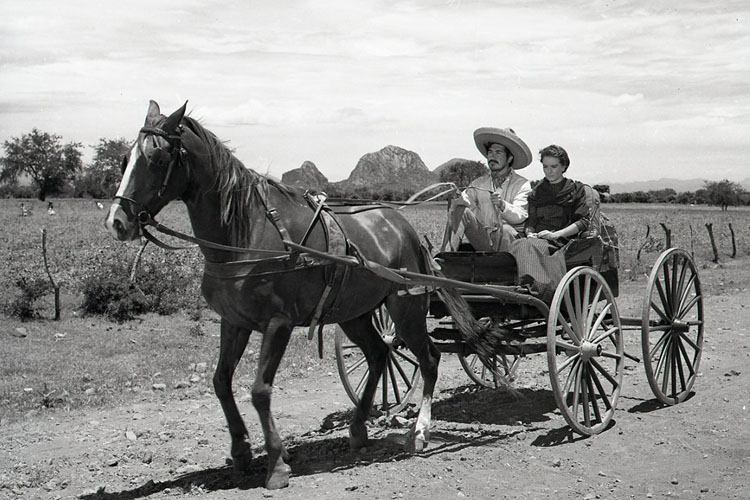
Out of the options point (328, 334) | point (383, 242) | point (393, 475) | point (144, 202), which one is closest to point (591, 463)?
point (393, 475)

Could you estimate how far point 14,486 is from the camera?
5453mm

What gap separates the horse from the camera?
194 inches

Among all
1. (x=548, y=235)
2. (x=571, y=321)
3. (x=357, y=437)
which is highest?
(x=548, y=235)

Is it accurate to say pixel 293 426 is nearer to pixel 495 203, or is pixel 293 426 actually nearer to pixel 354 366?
pixel 354 366

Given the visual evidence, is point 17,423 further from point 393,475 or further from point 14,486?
point 393,475

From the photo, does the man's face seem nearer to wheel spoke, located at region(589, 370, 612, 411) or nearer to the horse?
the horse

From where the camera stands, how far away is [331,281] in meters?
5.75

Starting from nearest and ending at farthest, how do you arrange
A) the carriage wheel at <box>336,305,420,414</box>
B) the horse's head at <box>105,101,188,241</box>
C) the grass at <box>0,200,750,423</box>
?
the horse's head at <box>105,101,188,241</box>
the carriage wheel at <box>336,305,420,414</box>
the grass at <box>0,200,750,423</box>

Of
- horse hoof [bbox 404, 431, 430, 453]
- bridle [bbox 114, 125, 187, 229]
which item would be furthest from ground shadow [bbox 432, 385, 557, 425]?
bridle [bbox 114, 125, 187, 229]

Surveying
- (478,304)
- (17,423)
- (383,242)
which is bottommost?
(17,423)

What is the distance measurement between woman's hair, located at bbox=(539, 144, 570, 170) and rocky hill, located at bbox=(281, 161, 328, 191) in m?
2.15

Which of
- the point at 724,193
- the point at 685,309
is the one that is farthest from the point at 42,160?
the point at 685,309

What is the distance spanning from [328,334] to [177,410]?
14.5 feet

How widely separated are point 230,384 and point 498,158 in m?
3.38
